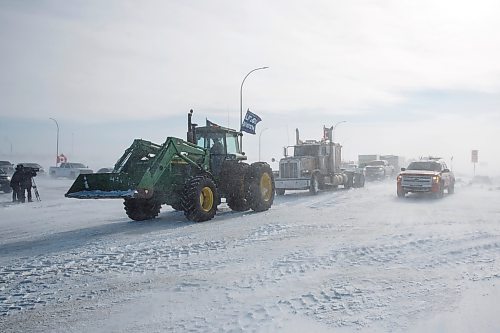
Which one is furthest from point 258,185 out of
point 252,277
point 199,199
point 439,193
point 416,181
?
point 439,193

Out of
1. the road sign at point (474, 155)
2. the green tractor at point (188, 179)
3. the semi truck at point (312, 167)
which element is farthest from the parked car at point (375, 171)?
the green tractor at point (188, 179)

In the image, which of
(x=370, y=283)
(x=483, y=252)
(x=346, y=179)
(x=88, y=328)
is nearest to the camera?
(x=88, y=328)

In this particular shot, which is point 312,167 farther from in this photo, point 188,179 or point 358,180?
point 188,179

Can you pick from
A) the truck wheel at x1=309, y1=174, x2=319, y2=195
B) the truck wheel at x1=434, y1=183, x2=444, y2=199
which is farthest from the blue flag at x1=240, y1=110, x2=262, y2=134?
the truck wheel at x1=434, y1=183, x2=444, y2=199

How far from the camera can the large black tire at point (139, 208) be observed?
13367 millimetres

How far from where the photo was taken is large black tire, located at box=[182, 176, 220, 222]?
39.8 ft

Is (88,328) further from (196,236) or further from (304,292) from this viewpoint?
(196,236)

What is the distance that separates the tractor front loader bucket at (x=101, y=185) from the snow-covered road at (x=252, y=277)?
0.97 meters

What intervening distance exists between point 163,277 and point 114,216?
8.86m

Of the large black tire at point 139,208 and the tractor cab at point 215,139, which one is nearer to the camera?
the large black tire at point 139,208

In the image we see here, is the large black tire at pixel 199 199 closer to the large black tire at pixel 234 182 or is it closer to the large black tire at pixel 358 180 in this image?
the large black tire at pixel 234 182

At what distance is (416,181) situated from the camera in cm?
2144

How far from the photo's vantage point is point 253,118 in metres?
29.7

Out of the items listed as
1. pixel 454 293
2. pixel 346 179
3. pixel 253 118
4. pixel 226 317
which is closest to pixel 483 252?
pixel 454 293
